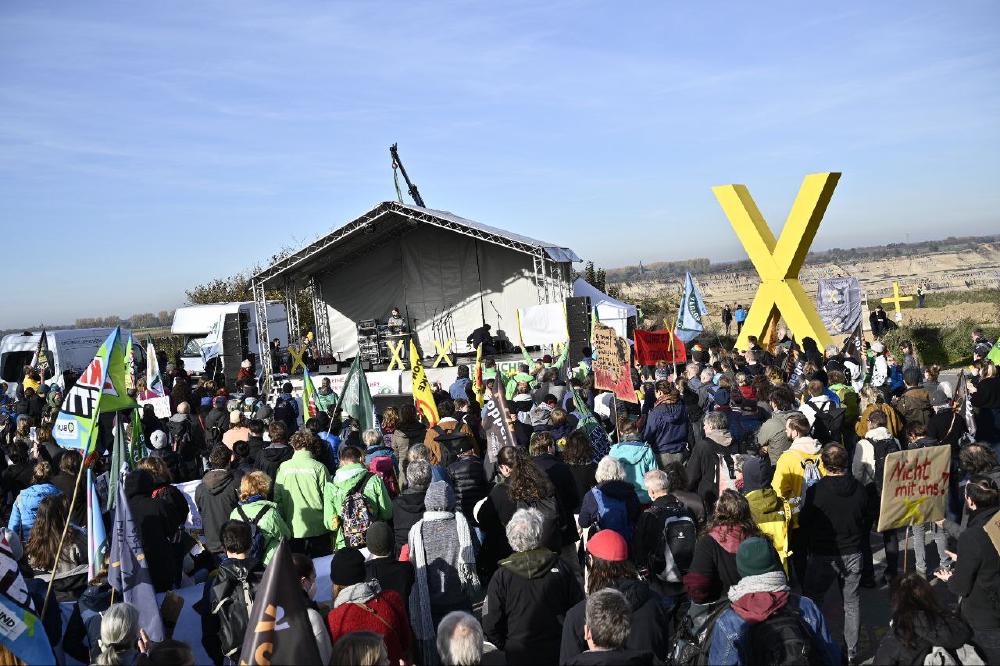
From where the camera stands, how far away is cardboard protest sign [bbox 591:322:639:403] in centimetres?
998

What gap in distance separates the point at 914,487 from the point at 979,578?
707 mm

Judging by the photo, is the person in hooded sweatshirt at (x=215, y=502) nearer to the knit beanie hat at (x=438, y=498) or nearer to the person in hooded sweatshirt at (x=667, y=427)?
the knit beanie hat at (x=438, y=498)

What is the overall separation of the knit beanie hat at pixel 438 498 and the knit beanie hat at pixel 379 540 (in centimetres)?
57

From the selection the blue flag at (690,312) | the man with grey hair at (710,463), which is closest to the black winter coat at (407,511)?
the man with grey hair at (710,463)

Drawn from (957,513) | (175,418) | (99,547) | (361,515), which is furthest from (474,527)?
(175,418)

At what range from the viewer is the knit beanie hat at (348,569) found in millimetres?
4586

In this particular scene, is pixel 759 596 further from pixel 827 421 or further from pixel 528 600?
pixel 827 421

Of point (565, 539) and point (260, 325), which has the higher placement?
point (260, 325)

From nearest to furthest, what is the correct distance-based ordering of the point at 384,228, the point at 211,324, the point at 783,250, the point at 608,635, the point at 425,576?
the point at 608,635 < the point at 425,576 < the point at 783,250 < the point at 384,228 < the point at 211,324

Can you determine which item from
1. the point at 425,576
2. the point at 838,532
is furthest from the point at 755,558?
the point at 425,576

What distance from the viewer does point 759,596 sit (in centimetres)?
421

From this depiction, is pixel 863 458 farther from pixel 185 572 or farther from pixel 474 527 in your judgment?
pixel 185 572

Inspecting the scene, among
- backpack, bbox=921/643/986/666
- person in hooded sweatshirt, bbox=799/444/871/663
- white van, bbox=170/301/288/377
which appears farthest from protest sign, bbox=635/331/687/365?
white van, bbox=170/301/288/377

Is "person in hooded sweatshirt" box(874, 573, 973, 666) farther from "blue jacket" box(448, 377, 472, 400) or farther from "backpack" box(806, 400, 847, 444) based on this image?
"blue jacket" box(448, 377, 472, 400)
